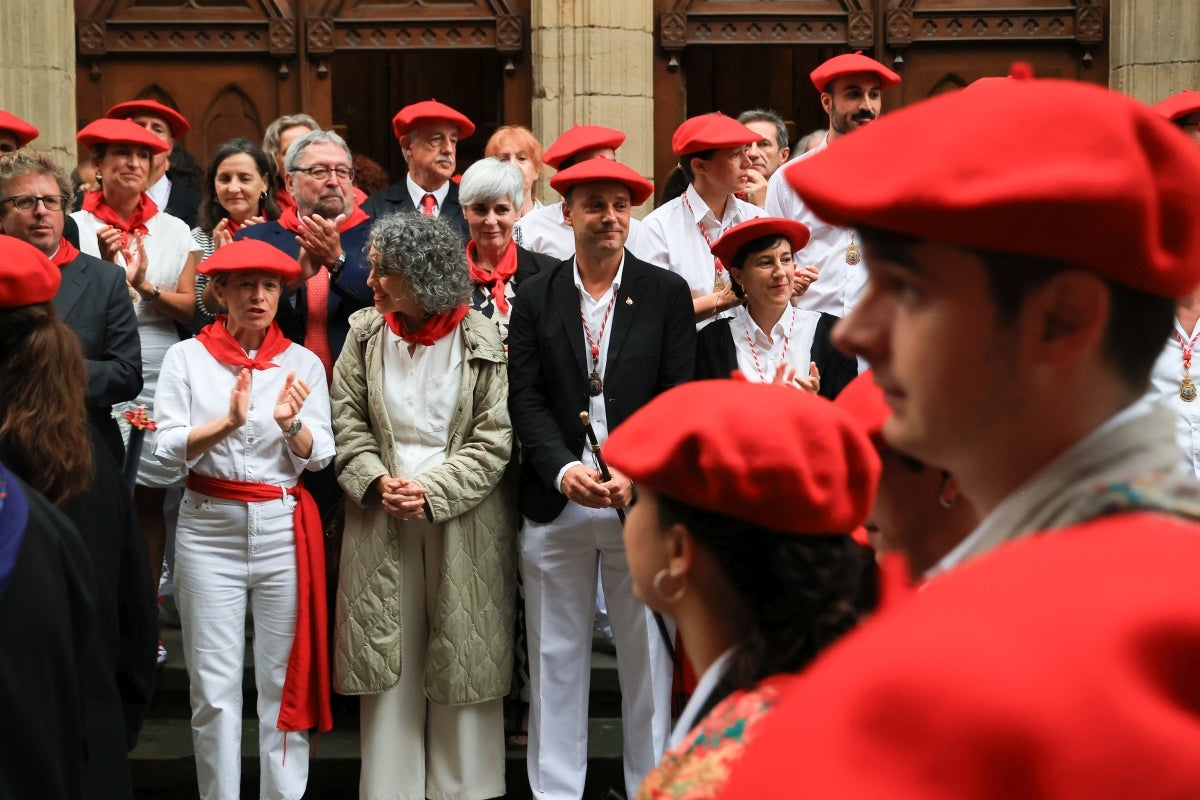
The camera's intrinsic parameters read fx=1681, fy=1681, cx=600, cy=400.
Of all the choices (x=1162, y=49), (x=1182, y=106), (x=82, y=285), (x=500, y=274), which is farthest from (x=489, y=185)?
(x=1162, y=49)

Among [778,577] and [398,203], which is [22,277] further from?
[398,203]

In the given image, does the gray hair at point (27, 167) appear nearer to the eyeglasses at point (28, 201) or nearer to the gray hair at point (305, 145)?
the eyeglasses at point (28, 201)

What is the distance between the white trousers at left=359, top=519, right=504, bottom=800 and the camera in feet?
18.6

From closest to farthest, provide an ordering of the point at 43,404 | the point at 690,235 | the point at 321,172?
the point at 43,404
the point at 321,172
the point at 690,235

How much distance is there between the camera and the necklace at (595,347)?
5664mm

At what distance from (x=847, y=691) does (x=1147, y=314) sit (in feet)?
1.18

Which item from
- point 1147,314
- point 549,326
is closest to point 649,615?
point 549,326

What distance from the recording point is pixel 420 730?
18.8 ft

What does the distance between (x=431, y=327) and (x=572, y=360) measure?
49 centimetres

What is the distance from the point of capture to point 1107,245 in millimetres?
910

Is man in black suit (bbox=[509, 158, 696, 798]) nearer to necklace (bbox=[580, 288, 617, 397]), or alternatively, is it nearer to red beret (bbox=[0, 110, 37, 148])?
necklace (bbox=[580, 288, 617, 397])

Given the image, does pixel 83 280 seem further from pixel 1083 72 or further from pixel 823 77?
pixel 1083 72

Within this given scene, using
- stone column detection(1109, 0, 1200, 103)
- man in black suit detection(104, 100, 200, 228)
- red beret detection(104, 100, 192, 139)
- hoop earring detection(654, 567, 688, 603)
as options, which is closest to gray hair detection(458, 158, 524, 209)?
man in black suit detection(104, 100, 200, 228)

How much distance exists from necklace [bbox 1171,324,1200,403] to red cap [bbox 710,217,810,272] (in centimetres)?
144
